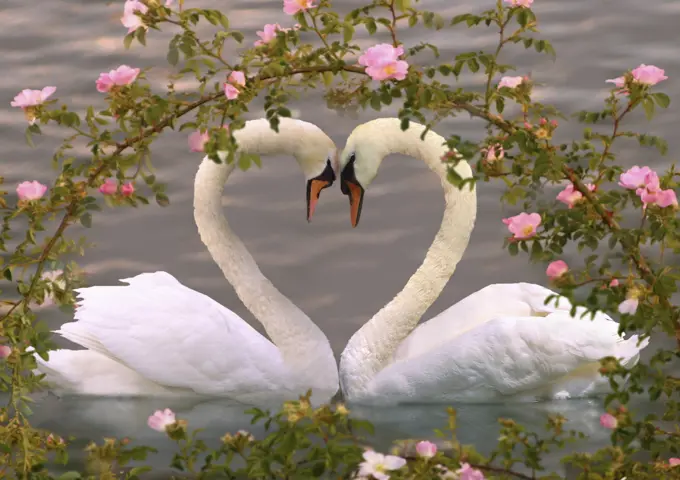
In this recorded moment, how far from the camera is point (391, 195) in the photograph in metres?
5.00

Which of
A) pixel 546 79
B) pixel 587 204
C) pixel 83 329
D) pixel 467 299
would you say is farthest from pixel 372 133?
pixel 546 79

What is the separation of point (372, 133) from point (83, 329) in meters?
1.10

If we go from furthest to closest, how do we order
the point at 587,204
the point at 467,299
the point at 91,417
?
the point at 467,299 < the point at 91,417 < the point at 587,204

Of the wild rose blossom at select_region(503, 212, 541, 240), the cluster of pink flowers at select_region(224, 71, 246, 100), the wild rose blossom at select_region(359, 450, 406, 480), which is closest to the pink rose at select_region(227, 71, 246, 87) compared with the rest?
the cluster of pink flowers at select_region(224, 71, 246, 100)

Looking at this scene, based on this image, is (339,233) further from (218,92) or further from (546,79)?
(218,92)

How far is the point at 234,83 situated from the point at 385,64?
0.29 metres

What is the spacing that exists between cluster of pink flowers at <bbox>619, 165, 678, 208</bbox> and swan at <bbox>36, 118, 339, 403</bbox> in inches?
56.6

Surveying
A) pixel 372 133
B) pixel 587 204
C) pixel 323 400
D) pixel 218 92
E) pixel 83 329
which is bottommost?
pixel 323 400

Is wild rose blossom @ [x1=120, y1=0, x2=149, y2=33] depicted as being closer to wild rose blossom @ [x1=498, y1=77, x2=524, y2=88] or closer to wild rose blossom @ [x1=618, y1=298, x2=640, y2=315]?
wild rose blossom @ [x1=498, y1=77, x2=524, y2=88]

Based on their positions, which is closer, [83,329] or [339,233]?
[83,329]

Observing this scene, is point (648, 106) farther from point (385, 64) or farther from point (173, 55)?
point (173, 55)

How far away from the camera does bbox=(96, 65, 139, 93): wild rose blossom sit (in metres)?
2.38

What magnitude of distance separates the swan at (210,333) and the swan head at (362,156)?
61 mm

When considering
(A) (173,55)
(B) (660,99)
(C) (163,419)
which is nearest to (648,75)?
(B) (660,99)
